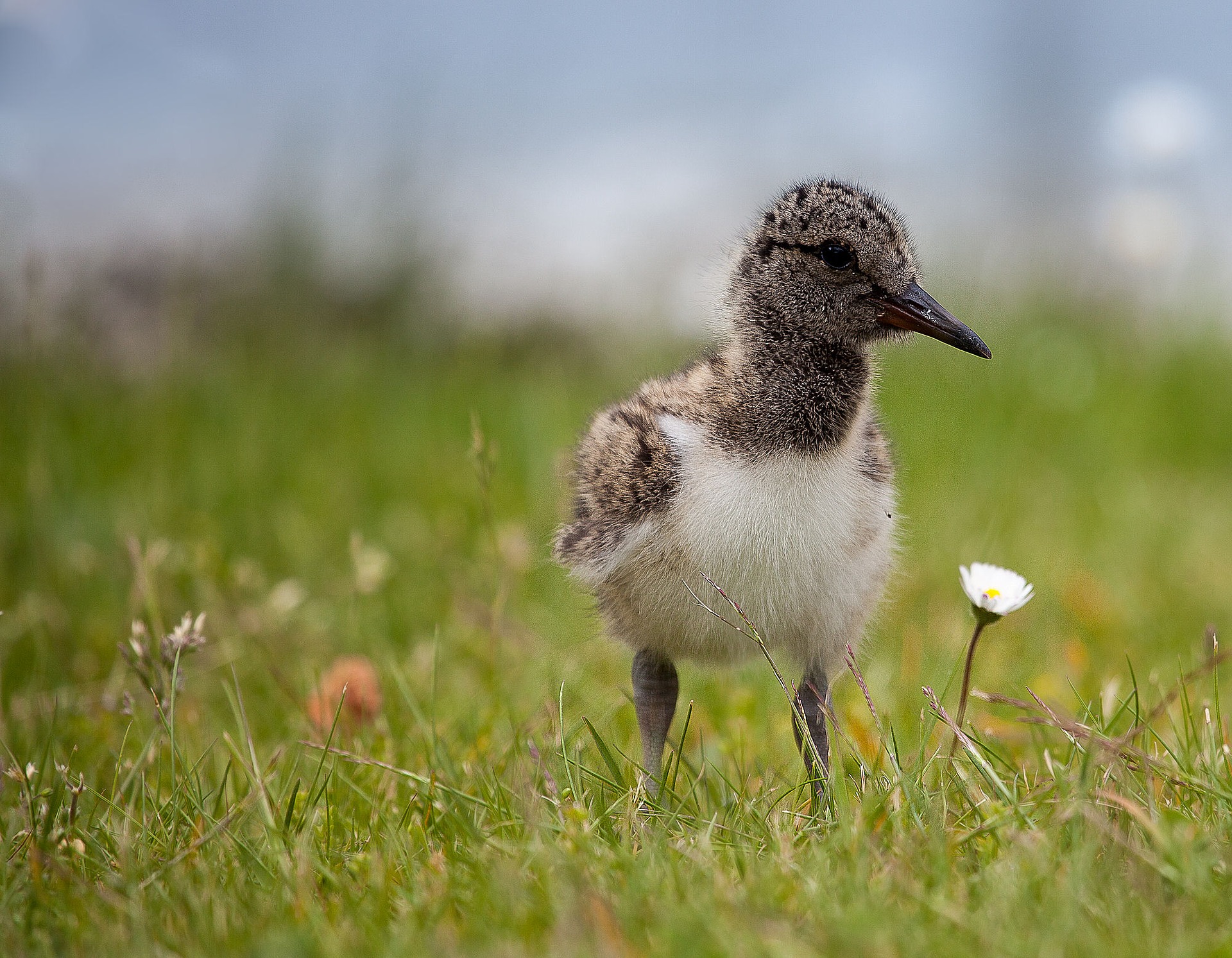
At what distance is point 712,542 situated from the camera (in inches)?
78.6

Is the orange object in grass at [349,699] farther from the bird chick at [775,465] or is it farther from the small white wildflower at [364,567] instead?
the bird chick at [775,465]

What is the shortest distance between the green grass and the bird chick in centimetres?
27

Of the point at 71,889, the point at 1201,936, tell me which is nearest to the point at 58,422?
the point at 71,889

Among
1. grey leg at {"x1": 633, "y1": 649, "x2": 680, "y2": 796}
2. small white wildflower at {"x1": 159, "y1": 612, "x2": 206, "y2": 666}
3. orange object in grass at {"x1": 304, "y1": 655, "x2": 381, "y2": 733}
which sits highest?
Answer: small white wildflower at {"x1": 159, "y1": 612, "x2": 206, "y2": 666}

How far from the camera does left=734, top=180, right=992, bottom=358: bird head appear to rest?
207 centimetres

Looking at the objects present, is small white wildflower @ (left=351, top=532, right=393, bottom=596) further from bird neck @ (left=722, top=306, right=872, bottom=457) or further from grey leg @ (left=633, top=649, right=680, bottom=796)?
bird neck @ (left=722, top=306, right=872, bottom=457)

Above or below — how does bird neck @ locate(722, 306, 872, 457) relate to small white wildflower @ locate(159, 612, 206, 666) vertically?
above

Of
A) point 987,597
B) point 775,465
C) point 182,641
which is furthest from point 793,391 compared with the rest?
point 182,641

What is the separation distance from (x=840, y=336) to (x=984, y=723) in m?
1.02

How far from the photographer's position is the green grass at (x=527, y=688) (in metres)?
1.51

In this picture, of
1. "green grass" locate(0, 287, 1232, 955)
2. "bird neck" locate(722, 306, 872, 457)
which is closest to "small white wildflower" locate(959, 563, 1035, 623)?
"green grass" locate(0, 287, 1232, 955)

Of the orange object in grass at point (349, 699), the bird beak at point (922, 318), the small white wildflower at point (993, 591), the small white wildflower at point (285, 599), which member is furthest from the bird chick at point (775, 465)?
the small white wildflower at point (285, 599)

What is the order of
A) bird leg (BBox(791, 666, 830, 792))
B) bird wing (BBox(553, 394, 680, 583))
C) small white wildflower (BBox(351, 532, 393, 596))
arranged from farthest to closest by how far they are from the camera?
small white wildflower (BBox(351, 532, 393, 596)), bird leg (BBox(791, 666, 830, 792)), bird wing (BBox(553, 394, 680, 583))

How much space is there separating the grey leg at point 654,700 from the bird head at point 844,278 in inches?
27.4
